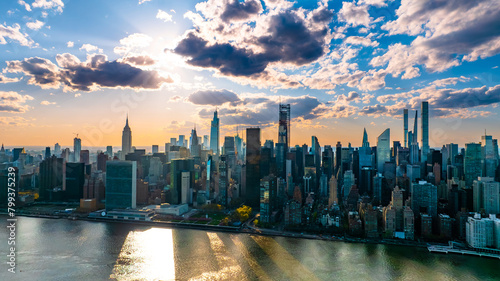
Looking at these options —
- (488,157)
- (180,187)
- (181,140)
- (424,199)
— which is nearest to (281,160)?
(180,187)

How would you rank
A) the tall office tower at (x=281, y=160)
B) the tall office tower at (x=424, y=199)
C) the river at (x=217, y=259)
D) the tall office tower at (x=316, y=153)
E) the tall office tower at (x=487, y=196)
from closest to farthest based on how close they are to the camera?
the river at (x=217, y=259)
the tall office tower at (x=487, y=196)
the tall office tower at (x=424, y=199)
the tall office tower at (x=281, y=160)
the tall office tower at (x=316, y=153)

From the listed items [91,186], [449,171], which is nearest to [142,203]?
[91,186]

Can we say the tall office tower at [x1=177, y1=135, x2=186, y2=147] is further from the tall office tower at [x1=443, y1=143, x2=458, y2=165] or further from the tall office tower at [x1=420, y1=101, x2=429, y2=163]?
the tall office tower at [x1=443, y1=143, x2=458, y2=165]

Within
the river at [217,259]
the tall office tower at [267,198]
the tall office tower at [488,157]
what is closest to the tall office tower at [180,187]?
the tall office tower at [267,198]

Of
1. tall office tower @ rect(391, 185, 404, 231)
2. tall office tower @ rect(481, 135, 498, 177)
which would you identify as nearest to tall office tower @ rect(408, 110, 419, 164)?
tall office tower @ rect(481, 135, 498, 177)

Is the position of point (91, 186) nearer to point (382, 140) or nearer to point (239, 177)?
point (239, 177)

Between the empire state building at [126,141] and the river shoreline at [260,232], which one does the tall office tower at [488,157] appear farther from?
the empire state building at [126,141]

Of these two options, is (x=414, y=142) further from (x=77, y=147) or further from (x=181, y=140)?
(x=77, y=147)
